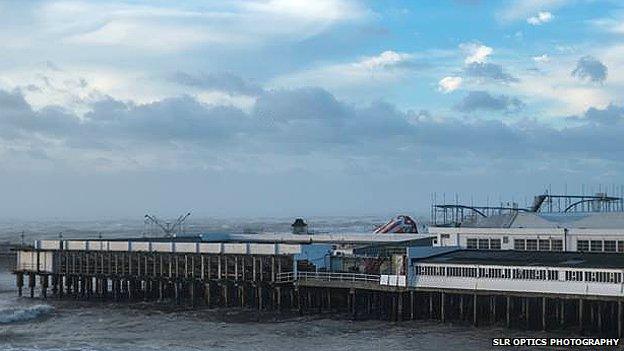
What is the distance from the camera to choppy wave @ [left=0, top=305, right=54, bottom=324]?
61394mm

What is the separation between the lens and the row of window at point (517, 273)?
49.8 metres

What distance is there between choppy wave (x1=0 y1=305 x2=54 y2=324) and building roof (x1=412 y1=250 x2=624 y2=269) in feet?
85.2

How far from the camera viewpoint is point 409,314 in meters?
57.7

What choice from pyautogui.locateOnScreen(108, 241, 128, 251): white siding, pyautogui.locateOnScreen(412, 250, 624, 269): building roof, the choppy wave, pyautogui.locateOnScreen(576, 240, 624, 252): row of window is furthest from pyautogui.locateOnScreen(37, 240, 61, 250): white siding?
pyautogui.locateOnScreen(576, 240, 624, 252): row of window

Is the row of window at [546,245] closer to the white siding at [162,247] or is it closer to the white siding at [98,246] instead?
the white siding at [162,247]

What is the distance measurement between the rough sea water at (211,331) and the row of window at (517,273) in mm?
3070

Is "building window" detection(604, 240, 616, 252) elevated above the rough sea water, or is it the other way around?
"building window" detection(604, 240, 616, 252)

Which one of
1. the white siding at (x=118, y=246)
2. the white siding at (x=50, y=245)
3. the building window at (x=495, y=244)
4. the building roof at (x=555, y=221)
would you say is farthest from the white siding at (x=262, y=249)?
the building roof at (x=555, y=221)

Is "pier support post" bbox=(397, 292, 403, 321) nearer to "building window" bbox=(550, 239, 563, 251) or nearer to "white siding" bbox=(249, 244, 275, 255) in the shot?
"white siding" bbox=(249, 244, 275, 255)

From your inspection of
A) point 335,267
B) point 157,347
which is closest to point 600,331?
point 335,267

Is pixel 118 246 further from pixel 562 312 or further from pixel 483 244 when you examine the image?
pixel 562 312

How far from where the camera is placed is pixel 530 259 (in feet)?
187

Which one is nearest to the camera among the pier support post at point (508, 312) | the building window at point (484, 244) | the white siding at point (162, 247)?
the pier support post at point (508, 312)

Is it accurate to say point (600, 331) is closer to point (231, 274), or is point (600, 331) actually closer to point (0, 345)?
point (231, 274)
